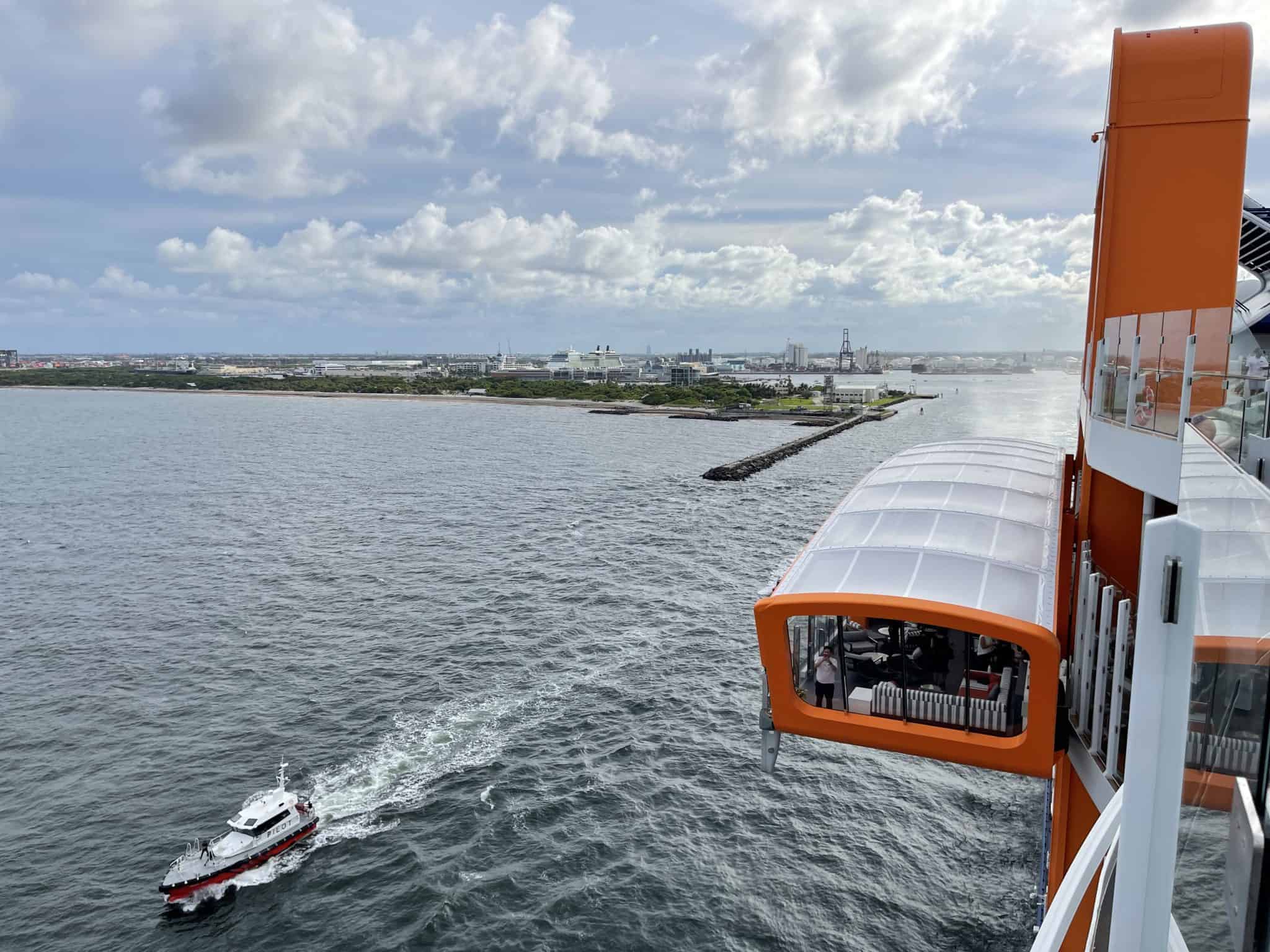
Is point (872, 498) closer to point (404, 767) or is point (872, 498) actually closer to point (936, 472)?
point (936, 472)

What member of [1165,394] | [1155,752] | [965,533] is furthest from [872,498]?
[1155,752]

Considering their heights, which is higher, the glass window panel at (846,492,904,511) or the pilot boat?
the glass window panel at (846,492,904,511)

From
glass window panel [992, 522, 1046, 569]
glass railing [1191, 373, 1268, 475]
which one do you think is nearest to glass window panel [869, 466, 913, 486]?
glass window panel [992, 522, 1046, 569]

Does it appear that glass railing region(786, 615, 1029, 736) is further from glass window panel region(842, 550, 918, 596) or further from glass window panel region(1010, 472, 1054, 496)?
glass window panel region(1010, 472, 1054, 496)

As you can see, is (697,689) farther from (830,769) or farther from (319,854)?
(319,854)

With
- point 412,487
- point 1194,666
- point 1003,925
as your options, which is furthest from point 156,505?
point 1194,666

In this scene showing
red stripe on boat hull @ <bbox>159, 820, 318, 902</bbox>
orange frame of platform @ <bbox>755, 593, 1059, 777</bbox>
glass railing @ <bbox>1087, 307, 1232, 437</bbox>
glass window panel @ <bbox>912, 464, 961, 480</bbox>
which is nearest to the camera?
glass railing @ <bbox>1087, 307, 1232, 437</bbox>
